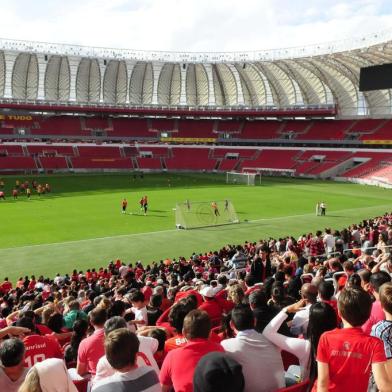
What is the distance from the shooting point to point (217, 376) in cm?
337

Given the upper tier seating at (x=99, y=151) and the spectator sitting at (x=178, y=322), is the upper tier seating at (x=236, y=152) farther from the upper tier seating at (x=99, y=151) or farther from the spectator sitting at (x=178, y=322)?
the spectator sitting at (x=178, y=322)

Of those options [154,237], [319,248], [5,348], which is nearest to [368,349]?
[5,348]

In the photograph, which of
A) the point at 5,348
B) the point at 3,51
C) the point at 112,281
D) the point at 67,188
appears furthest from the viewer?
the point at 3,51

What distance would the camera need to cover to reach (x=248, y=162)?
7812cm

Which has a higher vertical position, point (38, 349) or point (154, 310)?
point (38, 349)

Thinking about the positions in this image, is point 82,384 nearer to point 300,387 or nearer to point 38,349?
point 38,349

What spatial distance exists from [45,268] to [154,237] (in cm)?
832

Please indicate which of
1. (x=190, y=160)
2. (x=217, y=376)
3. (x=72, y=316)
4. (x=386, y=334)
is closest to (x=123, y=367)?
(x=217, y=376)

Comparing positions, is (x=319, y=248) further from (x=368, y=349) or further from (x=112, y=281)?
(x=368, y=349)

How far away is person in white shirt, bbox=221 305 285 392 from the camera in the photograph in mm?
4266

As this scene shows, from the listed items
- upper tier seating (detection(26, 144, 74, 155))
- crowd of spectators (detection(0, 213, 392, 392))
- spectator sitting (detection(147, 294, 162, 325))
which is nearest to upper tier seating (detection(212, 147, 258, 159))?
upper tier seating (detection(26, 144, 74, 155))

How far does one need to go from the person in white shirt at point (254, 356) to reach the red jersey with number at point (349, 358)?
0.73 metres

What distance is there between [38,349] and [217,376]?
2.81 meters

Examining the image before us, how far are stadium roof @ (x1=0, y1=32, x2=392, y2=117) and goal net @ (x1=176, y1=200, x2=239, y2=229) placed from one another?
3664cm
